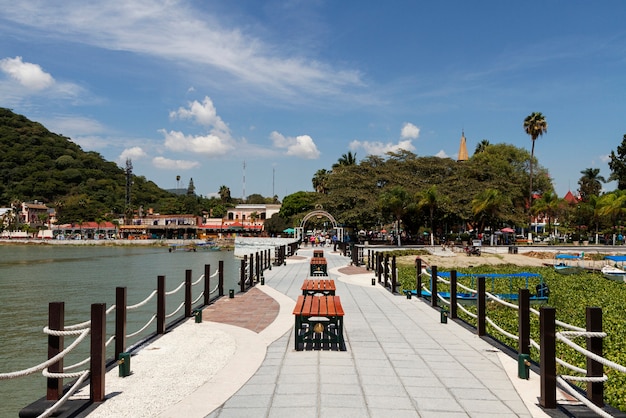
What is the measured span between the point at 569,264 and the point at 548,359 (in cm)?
3596

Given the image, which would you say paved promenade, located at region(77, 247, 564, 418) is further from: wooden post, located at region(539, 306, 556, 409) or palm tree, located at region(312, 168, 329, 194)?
palm tree, located at region(312, 168, 329, 194)

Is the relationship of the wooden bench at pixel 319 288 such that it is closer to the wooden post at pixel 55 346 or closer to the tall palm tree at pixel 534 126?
the wooden post at pixel 55 346

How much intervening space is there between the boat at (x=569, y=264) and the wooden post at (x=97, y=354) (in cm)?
2937

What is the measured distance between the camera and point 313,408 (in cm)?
507

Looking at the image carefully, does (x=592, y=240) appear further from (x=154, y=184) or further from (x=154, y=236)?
(x=154, y=184)

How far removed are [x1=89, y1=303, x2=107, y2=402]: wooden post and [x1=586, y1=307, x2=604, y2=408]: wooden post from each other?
532 cm

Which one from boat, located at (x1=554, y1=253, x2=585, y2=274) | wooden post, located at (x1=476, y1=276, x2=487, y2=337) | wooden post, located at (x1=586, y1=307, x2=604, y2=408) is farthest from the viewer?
boat, located at (x1=554, y1=253, x2=585, y2=274)

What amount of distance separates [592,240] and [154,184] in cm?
14793

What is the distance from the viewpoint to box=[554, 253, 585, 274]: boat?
2934 cm

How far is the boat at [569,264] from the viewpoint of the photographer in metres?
29.3

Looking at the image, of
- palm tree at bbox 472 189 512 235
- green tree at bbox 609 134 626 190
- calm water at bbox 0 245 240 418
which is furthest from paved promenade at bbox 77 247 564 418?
green tree at bbox 609 134 626 190

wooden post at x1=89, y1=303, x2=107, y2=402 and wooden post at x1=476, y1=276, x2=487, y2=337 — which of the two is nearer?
wooden post at x1=89, y1=303, x2=107, y2=402

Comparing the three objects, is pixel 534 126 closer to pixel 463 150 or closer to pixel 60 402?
pixel 463 150

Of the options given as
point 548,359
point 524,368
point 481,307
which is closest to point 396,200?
Result: point 481,307
